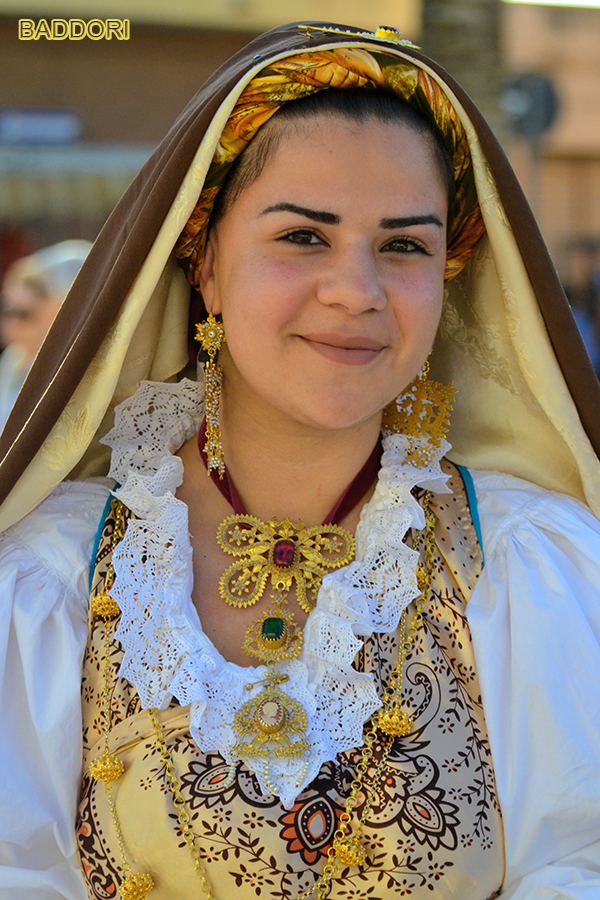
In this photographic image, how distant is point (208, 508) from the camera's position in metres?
1.79

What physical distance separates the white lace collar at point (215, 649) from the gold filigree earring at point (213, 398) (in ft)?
0.27

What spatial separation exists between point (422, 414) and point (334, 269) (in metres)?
0.48

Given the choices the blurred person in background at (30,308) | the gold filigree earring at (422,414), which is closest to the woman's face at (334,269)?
the gold filigree earring at (422,414)

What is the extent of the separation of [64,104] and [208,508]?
7.01 metres

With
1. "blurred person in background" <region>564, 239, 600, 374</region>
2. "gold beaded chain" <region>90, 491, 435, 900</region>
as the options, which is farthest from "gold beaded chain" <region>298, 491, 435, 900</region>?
"blurred person in background" <region>564, 239, 600, 374</region>

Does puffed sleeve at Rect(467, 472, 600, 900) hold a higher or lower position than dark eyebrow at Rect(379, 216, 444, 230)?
lower

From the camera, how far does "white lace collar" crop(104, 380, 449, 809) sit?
150cm

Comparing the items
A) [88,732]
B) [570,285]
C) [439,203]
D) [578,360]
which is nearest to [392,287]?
[439,203]

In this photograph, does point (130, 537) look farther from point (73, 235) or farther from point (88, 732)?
point (73, 235)

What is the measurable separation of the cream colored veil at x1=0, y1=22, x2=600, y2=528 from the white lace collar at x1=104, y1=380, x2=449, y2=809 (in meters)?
0.18

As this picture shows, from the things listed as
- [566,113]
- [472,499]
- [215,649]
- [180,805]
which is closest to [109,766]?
[180,805]

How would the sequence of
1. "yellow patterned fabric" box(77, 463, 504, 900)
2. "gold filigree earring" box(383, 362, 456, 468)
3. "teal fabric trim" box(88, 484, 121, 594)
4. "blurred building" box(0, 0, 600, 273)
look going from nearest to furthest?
"yellow patterned fabric" box(77, 463, 504, 900), "teal fabric trim" box(88, 484, 121, 594), "gold filigree earring" box(383, 362, 456, 468), "blurred building" box(0, 0, 600, 273)

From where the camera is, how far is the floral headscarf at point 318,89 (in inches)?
60.9

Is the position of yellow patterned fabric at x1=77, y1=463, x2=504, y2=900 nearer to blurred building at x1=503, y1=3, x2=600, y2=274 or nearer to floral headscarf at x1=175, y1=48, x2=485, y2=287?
floral headscarf at x1=175, y1=48, x2=485, y2=287
